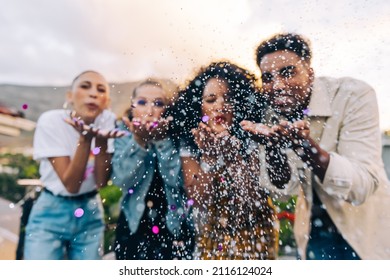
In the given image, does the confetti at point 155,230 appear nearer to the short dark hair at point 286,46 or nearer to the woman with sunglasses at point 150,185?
the woman with sunglasses at point 150,185

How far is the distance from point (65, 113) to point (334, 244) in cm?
100

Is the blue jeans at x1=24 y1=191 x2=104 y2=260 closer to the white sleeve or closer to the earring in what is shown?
the white sleeve

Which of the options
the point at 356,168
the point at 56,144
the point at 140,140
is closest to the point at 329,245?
the point at 356,168

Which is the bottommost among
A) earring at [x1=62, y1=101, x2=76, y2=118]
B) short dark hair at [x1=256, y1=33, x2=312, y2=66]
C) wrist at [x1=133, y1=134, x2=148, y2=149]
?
wrist at [x1=133, y1=134, x2=148, y2=149]

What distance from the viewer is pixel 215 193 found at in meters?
1.92

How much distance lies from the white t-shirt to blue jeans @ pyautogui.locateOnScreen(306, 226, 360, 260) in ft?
2.47

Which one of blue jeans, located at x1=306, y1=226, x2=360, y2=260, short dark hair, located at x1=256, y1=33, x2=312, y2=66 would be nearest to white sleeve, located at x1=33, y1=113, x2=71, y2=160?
short dark hair, located at x1=256, y1=33, x2=312, y2=66

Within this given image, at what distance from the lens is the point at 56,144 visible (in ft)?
6.19

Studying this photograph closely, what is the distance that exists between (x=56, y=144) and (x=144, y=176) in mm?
308

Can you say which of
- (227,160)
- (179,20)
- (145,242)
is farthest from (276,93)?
(145,242)

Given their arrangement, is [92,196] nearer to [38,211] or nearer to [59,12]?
[38,211]

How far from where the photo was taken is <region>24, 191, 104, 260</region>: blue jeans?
188 cm

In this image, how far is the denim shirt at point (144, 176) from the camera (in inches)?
74.8

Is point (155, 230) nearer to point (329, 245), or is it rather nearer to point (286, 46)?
point (329, 245)
